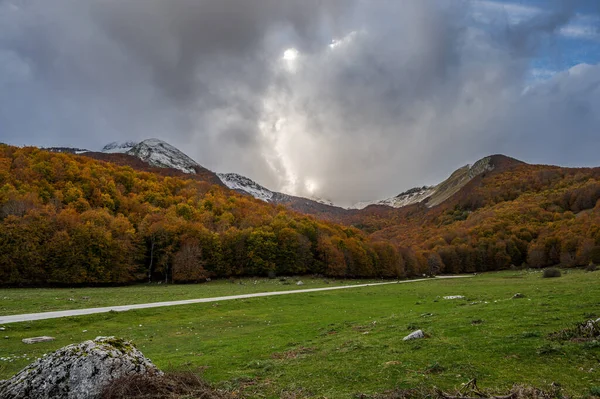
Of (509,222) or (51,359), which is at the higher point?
(509,222)

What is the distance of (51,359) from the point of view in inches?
376

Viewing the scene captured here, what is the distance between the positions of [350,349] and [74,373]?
37.7 ft

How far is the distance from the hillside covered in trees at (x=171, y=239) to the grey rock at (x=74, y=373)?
232 ft

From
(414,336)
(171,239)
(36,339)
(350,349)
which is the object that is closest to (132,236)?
(171,239)

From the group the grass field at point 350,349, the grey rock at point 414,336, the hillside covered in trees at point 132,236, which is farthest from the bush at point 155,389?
the hillside covered in trees at point 132,236

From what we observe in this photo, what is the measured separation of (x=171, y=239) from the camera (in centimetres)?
9231

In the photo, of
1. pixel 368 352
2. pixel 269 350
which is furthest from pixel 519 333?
pixel 269 350

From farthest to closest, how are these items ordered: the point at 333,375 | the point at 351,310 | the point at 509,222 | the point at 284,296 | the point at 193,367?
the point at 509,222, the point at 284,296, the point at 351,310, the point at 193,367, the point at 333,375

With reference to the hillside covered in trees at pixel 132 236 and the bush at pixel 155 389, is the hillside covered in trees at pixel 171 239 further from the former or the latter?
the bush at pixel 155 389

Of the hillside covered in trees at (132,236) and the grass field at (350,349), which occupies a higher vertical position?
the hillside covered in trees at (132,236)

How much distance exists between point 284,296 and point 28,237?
56.0 m

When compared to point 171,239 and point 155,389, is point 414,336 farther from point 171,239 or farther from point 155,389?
point 171,239

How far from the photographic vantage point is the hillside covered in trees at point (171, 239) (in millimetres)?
69188

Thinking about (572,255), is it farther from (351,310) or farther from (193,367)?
(193,367)
